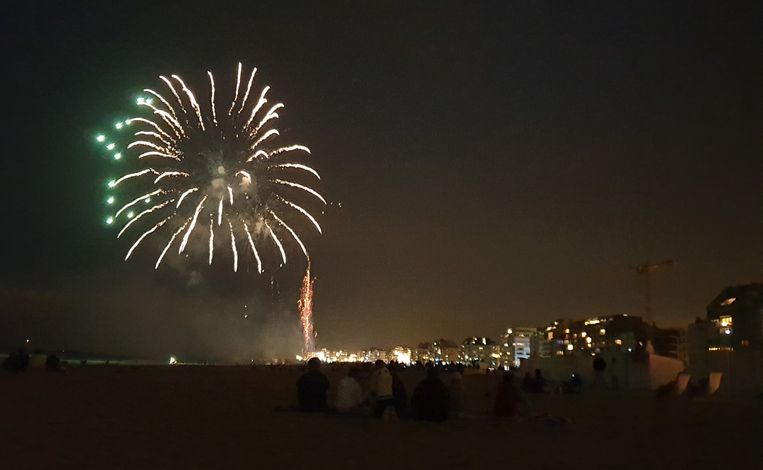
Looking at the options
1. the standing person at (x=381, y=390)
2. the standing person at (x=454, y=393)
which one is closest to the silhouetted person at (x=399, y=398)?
the standing person at (x=381, y=390)

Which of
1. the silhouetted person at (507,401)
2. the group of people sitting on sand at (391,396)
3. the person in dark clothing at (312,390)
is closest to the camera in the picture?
the group of people sitting on sand at (391,396)

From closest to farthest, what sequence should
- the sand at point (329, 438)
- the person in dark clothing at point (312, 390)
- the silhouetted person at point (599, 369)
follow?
the sand at point (329, 438) < the person in dark clothing at point (312, 390) < the silhouetted person at point (599, 369)

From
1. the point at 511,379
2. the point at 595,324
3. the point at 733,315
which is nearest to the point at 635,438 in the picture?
the point at 511,379

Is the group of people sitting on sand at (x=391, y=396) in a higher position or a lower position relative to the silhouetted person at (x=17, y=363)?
lower

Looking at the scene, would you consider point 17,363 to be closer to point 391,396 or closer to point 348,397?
point 348,397

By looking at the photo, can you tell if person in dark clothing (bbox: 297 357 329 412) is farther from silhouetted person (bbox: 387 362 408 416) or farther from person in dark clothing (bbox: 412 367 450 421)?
person in dark clothing (bbox: 412 367 450 421)

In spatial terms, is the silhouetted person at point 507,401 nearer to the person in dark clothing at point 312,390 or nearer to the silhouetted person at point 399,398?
the silhouetted person at point 399,398

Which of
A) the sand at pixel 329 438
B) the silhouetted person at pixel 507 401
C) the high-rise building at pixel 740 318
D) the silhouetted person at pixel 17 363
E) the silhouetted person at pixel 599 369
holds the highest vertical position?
the high-rise building at pixel 740 318

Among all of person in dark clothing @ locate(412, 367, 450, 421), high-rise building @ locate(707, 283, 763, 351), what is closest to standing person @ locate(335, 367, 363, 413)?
person in dark clothing @ locate(412, 367, 450, 421)
